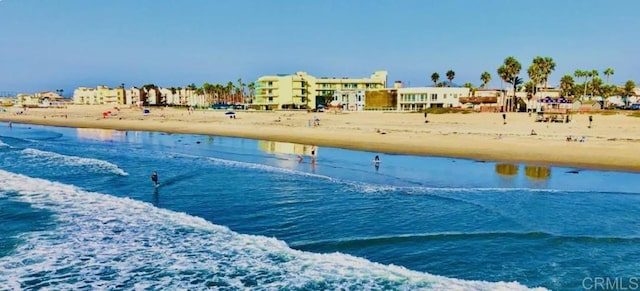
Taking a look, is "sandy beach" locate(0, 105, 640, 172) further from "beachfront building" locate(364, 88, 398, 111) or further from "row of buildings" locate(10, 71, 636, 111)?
"beachfront building" locate(364, 88, 398, 111)

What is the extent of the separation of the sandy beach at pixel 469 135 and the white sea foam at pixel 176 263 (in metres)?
22.1

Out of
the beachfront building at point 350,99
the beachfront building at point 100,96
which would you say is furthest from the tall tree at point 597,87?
the beachfront building at point 100,96

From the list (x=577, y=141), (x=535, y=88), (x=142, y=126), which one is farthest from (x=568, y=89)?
(x=142, y=126)

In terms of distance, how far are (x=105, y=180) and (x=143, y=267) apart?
47.6 ft

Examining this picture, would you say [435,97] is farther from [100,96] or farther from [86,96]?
[86,96]

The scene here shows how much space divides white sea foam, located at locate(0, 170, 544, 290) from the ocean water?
0.16ft

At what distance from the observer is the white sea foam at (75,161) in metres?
28.5

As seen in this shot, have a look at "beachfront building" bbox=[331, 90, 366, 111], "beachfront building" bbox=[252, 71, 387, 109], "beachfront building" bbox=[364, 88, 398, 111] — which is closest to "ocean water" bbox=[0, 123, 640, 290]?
"beachfront building" bbox=[364, 88, 398, 111]

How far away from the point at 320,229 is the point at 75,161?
24171 millimetres

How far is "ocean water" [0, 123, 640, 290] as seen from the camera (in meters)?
11.4

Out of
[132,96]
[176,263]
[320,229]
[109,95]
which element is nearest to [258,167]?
[320,229]

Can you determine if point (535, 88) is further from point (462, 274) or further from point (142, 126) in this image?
point (462, 274)

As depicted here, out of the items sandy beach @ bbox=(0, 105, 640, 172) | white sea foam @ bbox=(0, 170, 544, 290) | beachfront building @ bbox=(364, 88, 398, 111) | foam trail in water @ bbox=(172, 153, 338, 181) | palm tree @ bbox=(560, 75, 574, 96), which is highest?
palm tree @ bbox=(560, 75, 574, 96)

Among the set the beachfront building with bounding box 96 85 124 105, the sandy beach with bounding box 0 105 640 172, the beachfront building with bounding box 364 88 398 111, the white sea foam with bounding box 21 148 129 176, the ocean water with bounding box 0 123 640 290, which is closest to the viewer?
the ocean water with bounding box 0 123 640 290
